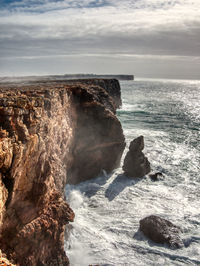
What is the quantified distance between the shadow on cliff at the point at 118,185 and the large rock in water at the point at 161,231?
19.8 ft

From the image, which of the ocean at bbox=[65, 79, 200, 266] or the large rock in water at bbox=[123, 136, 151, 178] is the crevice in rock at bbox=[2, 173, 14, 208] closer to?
the ocean at bbox=[65, 79, 200, 266]

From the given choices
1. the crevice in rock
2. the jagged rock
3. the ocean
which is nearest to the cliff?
the crevice in rock

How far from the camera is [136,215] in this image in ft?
74.5

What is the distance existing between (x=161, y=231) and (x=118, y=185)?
9.49 meters

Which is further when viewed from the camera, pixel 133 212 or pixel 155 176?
pixel 155 176

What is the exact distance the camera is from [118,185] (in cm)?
2834

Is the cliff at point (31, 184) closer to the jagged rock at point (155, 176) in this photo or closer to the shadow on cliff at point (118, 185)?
the shadow on cliff at point (118, 185)

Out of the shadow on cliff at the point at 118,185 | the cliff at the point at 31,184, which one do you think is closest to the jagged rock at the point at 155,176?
the shadow on cliff at the point at 118,185

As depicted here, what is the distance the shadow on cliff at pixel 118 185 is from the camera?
26.3m

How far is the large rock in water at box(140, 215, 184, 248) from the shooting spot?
18.9 metres

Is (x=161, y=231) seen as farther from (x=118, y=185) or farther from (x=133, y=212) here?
(x=118, y=185)

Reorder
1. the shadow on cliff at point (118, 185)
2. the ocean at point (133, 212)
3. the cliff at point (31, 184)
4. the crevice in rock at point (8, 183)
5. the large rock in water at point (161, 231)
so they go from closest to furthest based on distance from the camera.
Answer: the crevice in rock at point (8, 183), the cliff at point (31, 184), the ocean at point (133, 212), the large rock in water at point (161, 231), the shadow on cliff at point (118, 185)

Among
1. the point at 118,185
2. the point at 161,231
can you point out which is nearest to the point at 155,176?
the point at 118,185

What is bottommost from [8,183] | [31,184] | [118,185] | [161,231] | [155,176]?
[161,231]
